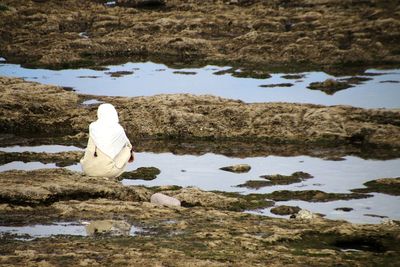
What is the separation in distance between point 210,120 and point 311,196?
737cm

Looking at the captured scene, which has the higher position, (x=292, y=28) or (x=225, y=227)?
(x=292, y=28)

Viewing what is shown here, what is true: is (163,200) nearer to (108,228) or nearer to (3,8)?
(108,228)

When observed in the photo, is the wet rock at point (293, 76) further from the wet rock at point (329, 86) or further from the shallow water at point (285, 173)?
the shallow water at point (285, 173)

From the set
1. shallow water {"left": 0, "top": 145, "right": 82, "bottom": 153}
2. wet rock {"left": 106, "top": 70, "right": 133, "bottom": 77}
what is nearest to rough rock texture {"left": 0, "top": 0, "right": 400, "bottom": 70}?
wet rock {"left": 106, "top": 70, "right": 133, "bottom": 77}

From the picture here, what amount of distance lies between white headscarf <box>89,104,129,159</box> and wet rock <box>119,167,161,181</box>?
3.64 meters

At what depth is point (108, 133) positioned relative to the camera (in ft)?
50.8

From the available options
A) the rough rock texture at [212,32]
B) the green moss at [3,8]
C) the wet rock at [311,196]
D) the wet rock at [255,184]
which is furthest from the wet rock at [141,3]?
the wet rock at [311,196]

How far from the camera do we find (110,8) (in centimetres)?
4266

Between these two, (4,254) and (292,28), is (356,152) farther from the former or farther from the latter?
(292,28)

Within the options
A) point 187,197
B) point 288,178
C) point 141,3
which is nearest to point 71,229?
point 187,197

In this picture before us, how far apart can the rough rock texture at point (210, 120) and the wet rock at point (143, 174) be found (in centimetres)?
400

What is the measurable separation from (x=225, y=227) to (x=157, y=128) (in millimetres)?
12362

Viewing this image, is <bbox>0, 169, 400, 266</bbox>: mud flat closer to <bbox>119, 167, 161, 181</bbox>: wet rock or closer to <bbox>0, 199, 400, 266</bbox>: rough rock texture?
<bbox>0, 199, 400, 266</bbox>: rough rock texture

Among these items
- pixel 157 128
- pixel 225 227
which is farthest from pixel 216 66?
pixel 225 227
